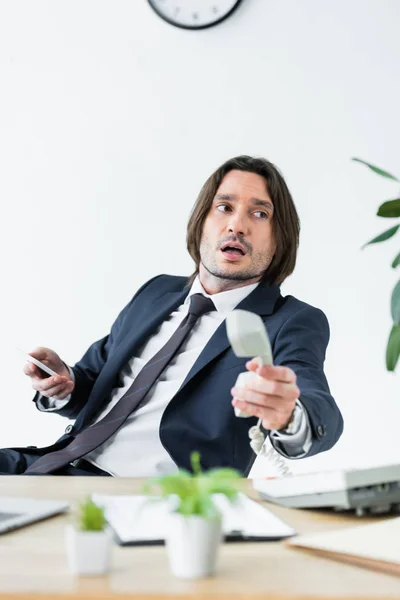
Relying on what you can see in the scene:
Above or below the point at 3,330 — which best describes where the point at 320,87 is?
above

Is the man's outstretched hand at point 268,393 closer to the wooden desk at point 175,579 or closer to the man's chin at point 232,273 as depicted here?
the wooden desk at point 175,579

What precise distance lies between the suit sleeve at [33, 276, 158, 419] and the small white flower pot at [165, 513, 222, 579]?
4.27ft

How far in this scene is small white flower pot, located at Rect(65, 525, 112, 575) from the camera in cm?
70

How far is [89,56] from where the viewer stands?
2984 millimetres

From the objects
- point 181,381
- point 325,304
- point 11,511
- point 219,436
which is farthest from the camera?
point 325,304

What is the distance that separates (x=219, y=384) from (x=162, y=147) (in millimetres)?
1471

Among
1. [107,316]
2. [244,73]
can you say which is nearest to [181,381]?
[107,316]

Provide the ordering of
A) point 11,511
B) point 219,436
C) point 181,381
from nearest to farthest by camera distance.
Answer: point 11,511
point 219,436
point 181,381

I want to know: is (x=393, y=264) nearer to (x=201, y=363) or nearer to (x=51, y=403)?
(x=201, y=363)

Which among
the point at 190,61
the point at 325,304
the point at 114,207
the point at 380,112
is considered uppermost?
the point at 190,61

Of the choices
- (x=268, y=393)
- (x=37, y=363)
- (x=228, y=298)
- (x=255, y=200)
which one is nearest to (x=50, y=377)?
(x=37, y=363)

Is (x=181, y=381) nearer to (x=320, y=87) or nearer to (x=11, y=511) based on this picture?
(x=11, y=511)

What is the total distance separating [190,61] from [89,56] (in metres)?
0.40

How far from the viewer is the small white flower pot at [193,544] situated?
0.67 metres
